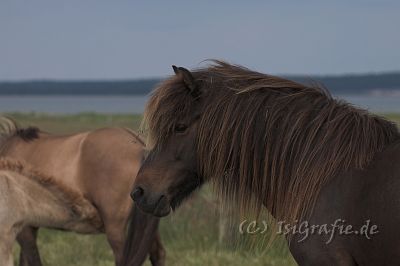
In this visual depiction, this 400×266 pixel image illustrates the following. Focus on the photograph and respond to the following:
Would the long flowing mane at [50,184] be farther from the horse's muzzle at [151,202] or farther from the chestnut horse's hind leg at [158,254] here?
the horse's muzzle at [151,202]

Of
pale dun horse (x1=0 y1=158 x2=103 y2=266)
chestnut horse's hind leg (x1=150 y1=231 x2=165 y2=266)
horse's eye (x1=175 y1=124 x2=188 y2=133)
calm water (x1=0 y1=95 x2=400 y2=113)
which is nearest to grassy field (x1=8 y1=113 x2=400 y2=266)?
chestnut horse's hind leg (x1=150 y1=231 x2=165 y2=266)

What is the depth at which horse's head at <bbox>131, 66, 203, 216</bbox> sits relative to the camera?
3600 mm

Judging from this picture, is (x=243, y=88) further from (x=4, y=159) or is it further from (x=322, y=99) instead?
(x=4, y=159)

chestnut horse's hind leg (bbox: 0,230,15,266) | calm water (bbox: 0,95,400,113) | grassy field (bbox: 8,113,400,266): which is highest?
chestnut horse's hind leg (bbox: 0,230,15,266)

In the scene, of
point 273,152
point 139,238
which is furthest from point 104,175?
point 273,152

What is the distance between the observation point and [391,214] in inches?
126

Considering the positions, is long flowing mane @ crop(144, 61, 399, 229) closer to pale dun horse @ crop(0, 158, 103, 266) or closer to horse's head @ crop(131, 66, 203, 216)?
horse's head @ crop(131, 66, 203, 216)

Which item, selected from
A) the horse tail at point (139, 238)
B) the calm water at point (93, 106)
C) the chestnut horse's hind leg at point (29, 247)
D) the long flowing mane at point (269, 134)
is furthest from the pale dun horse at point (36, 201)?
the calm water at point (93, 106)

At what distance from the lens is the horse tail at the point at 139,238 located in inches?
258

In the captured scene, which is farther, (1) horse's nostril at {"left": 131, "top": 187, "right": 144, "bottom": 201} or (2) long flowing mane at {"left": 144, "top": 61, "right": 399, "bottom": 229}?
(1) horse's nostril at {"left": 131, "top": 187, "right": 144, "bottom": 201}

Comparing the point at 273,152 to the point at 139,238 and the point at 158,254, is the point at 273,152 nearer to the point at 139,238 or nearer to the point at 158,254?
the point at 139,238

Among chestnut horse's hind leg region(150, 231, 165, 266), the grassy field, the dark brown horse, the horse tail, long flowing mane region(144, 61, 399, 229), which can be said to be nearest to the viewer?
the dark brown horse

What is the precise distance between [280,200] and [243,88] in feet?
1.85

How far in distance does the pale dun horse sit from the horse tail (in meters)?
0.40
